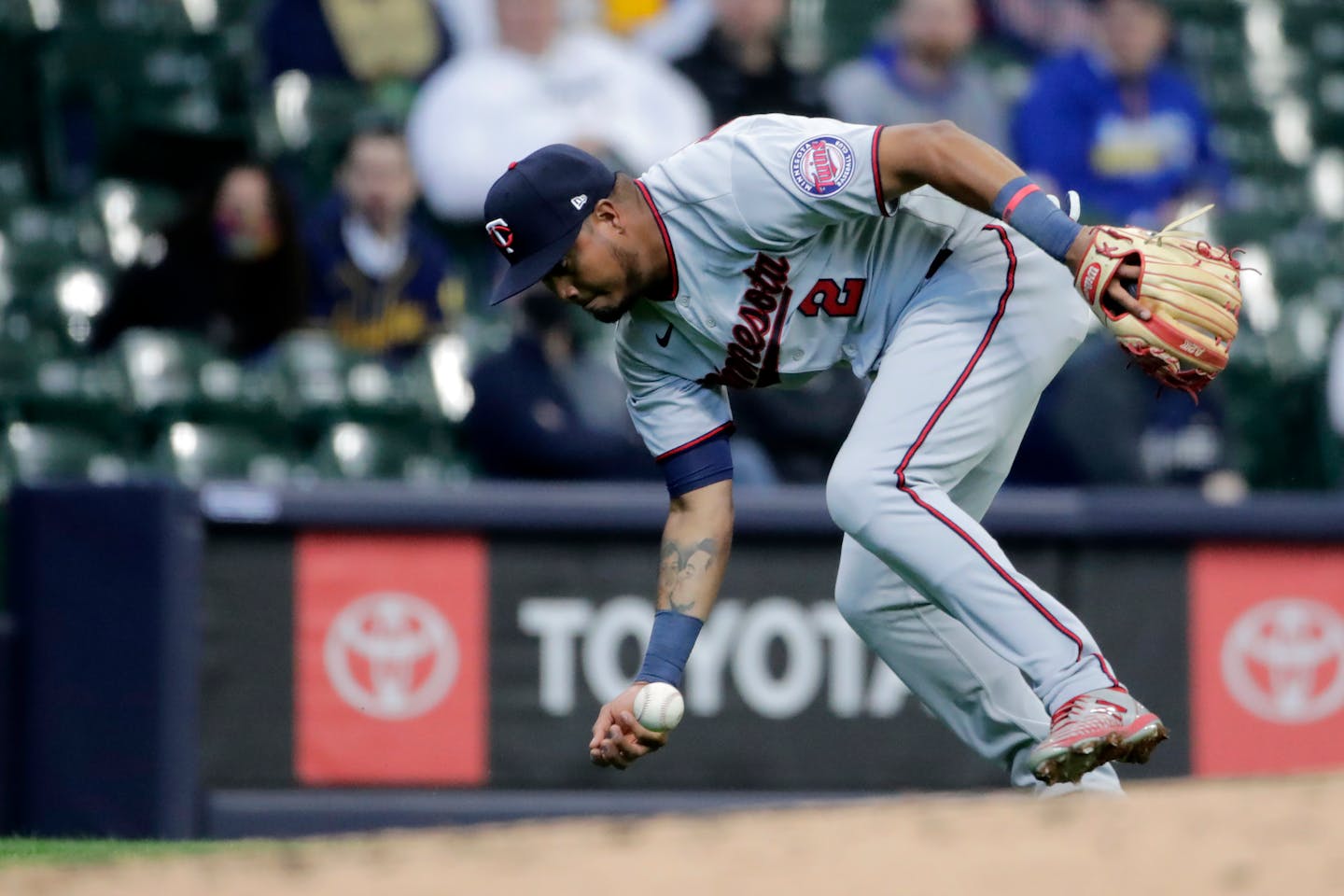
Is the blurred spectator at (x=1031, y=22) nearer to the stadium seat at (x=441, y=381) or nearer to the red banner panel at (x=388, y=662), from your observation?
the stadium seat at (x=441, y=381)

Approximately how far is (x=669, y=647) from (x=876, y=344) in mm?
754

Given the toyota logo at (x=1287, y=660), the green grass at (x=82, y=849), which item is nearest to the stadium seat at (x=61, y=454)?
the green grass at (x=82, y=849)

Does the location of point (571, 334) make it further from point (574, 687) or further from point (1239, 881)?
point (1239, 881)

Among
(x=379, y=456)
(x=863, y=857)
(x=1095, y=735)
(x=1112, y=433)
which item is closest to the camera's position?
(x=863, y=857)

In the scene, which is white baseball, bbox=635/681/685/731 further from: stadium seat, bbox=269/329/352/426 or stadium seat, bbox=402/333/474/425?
stadium seat, bbox=269/329/352/426

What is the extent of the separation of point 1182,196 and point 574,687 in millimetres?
3732

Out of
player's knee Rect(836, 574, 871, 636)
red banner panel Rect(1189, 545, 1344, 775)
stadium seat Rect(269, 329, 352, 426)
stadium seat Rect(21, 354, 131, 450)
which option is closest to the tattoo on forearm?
player's knee Rect(836, 574, 871, 636)

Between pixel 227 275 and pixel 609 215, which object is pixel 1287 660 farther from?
pixel 227 275

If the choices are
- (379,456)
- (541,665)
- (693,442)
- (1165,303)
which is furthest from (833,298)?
(379,456)

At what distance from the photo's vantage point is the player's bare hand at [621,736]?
3807mm

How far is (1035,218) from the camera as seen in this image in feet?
12.1

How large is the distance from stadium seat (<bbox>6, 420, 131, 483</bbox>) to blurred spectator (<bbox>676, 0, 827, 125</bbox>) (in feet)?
9.33

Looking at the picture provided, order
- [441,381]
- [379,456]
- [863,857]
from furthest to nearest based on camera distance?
[441,381], [379,456], [863,857]

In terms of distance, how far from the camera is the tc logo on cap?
3.86 meters
